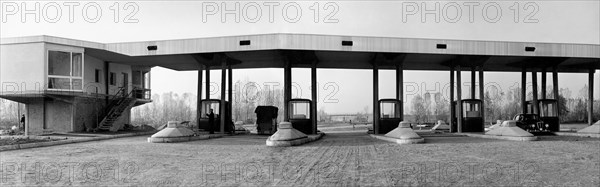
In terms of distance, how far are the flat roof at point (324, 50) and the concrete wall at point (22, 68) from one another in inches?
20.1

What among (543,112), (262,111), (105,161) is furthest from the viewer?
(543,112)

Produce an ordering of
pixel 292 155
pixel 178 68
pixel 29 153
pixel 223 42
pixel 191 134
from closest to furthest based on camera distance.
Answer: pixel 292 155, pixel 29 153, pixel 191 134, pixel 223 42, pixel 178 68

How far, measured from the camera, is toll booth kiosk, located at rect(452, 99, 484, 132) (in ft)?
99.1

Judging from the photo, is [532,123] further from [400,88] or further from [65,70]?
[65,70]

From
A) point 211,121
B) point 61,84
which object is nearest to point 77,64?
point 61,84

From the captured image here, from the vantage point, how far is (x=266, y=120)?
29766mm

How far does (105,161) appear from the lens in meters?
12.8

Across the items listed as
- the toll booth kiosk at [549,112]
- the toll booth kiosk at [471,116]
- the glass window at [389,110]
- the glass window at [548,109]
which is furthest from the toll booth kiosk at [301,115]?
the glass window at [548,109]

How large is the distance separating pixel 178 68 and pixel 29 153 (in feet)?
70.8

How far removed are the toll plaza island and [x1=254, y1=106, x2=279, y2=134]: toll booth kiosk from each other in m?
0.11

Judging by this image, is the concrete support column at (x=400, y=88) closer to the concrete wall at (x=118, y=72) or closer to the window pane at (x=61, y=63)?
the concrete wall at (x=118, y=72)

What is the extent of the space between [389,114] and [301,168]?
19.1 m

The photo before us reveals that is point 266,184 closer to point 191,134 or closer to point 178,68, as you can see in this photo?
point 191,134

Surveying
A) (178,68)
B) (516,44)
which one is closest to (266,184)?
(516,44)
